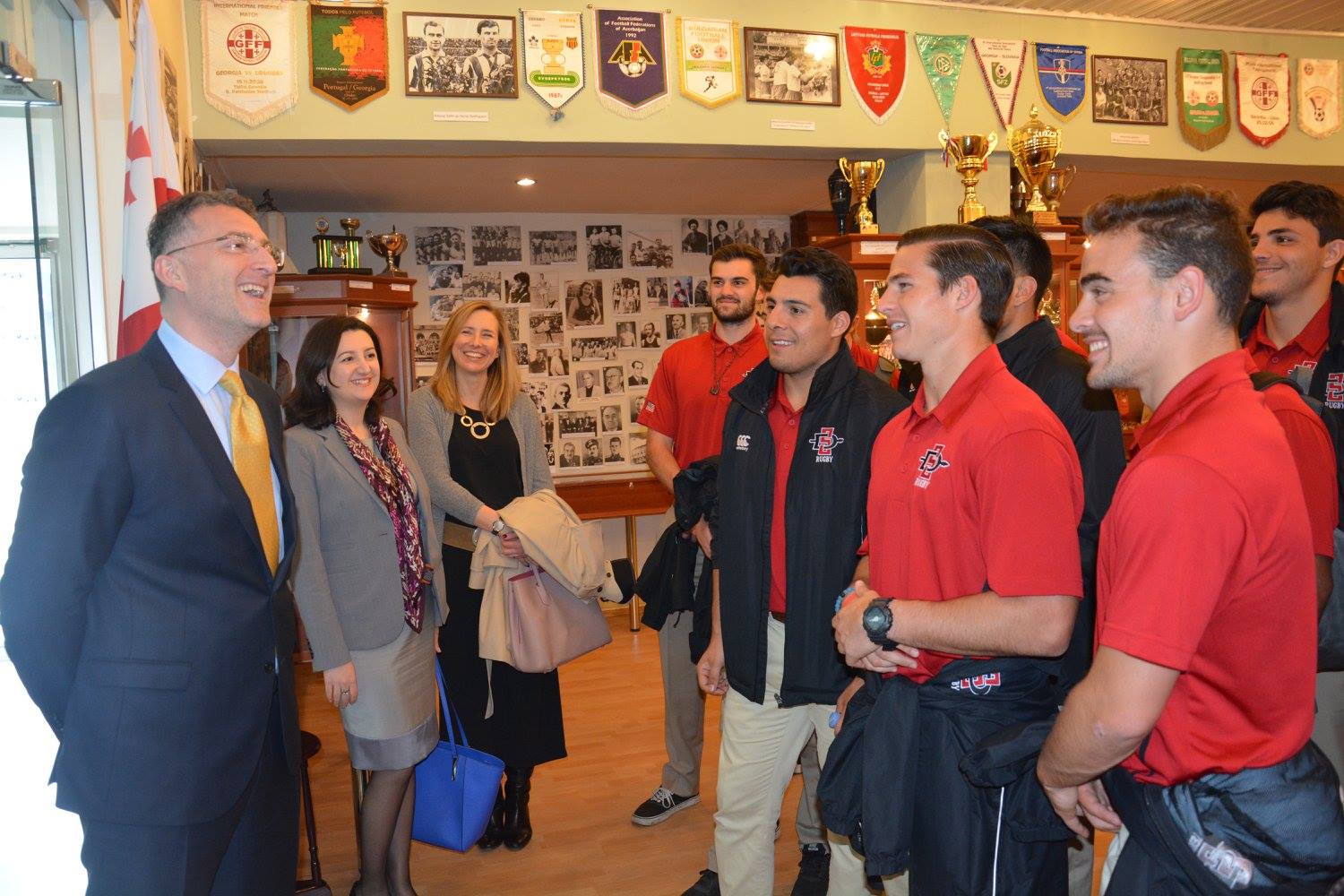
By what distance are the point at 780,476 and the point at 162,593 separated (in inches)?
54.7

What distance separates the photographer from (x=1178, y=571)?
123cm

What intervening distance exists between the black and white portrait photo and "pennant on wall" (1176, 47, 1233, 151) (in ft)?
13.9

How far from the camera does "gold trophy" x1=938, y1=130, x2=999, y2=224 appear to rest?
5.04 m

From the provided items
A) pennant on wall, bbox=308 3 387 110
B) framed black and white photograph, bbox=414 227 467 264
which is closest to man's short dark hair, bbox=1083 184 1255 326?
pennant on wall, bbox=308 3 387 110

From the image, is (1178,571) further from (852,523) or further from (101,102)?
(101,102)

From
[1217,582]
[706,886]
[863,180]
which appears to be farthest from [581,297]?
[1217,582]

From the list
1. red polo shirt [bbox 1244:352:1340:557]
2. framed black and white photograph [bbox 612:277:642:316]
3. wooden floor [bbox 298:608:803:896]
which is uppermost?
framed black and white photograph [bbox 612:277:642:316]

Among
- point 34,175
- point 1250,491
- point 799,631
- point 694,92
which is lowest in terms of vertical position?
point 799,631

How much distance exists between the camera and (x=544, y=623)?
126 inches

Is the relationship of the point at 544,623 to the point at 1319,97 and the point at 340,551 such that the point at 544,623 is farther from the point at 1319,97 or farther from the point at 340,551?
the point at 1319,97

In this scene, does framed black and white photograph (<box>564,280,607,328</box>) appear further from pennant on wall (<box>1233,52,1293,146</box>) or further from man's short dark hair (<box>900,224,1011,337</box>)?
man's short dark hair (<box>900,224,1011,337</box>)

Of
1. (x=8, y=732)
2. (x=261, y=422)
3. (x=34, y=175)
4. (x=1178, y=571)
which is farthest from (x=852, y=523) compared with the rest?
(x=34, y=175)

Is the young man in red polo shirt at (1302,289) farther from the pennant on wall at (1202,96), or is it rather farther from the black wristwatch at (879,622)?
the pennant on wall at (1202,96)

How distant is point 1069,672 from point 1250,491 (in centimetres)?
80
